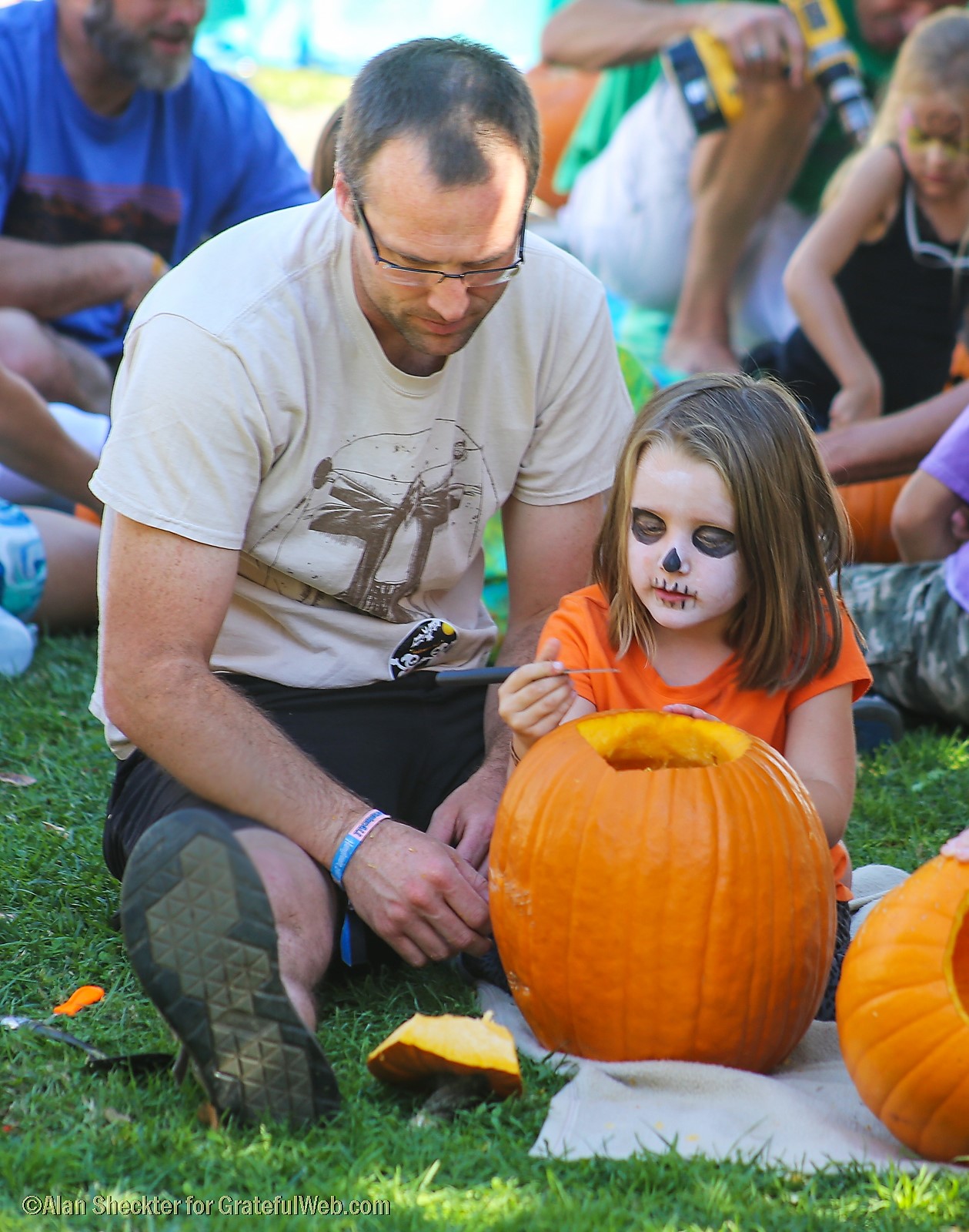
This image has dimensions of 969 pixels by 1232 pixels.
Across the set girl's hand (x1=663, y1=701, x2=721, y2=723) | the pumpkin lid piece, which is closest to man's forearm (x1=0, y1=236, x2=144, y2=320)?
girl's hand (x1=663, y1=701, x2=721, y2=723)

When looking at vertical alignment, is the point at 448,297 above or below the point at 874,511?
above

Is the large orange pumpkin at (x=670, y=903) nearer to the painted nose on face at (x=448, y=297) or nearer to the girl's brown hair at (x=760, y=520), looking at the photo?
the girl's brown hair at (x=760, y=520)

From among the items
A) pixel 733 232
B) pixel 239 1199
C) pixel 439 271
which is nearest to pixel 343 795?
pixel 239 1199

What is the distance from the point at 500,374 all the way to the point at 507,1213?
1524 mm

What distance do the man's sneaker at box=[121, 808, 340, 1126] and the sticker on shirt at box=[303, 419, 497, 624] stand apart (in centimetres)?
86

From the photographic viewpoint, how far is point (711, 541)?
2271 millimetres

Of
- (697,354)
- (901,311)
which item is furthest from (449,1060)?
(697,354)

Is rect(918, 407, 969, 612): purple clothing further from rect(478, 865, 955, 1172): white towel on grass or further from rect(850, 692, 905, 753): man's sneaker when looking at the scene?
rect(478, 865, 955, 1172): white towel on grass

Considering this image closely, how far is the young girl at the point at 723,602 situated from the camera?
7.42 feet

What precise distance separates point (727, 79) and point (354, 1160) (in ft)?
16.6

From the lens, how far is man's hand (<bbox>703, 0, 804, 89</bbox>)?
5.65m

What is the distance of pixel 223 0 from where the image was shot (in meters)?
10.3

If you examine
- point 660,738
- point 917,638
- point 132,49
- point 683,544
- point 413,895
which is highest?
point 132,49

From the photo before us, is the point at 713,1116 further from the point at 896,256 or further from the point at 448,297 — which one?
the point at 896,256
